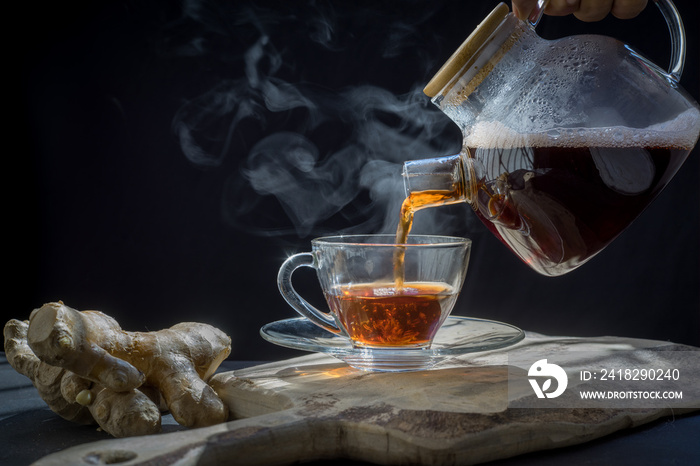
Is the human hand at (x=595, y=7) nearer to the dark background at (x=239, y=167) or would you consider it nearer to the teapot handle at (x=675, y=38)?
the teapot handle at (x=675, y=38)

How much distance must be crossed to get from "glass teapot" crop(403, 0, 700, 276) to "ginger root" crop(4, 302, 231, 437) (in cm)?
48

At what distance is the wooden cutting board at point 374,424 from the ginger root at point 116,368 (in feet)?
0.24

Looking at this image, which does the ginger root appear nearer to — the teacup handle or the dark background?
the teacup handle

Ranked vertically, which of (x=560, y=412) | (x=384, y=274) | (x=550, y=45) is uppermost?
(x=550, y=45)

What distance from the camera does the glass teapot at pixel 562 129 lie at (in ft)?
3.40

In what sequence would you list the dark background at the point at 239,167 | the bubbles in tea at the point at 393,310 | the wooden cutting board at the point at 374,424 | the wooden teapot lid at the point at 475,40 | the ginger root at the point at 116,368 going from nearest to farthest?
the wooden cutting board at the point at 374,424, the ginger root at the point at 116,368, the wooden teapot lid at the point at 475,40, the bubbles in tea at the point at 393,310, the dark background at the point at 239,167

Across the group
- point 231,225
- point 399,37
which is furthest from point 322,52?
point 231,225

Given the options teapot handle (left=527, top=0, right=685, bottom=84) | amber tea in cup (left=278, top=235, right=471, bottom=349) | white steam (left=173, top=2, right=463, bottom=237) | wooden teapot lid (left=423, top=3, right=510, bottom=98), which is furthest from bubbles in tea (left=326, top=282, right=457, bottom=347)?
white steam (left=173, top=2, right=463, bottom=237)

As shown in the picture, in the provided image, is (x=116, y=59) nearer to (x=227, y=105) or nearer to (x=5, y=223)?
(x=227, y=105)

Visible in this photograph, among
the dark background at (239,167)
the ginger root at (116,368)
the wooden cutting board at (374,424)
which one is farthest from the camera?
the dark background at (239,167)

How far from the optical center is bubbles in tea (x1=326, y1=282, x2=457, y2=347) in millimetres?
1164

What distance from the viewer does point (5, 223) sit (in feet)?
7.00

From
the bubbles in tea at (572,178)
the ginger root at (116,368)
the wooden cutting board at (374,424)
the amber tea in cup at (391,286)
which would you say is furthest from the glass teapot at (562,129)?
the ginger root at (116,368)

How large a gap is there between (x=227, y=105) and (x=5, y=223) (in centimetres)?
70
